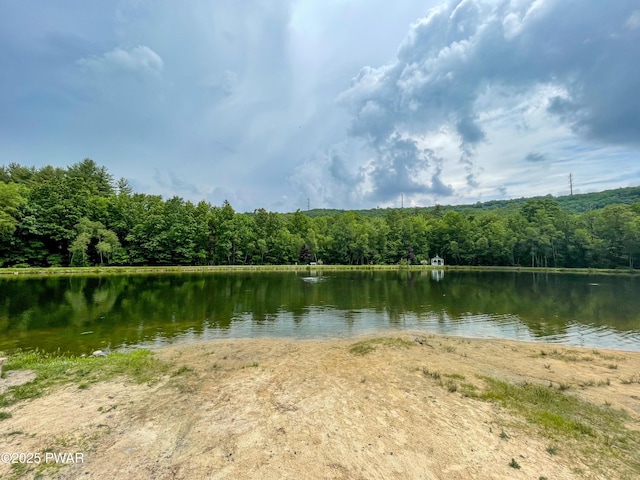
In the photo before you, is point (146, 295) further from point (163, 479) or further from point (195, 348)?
point (163, 479)

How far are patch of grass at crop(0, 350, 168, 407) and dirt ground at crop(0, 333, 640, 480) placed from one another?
0.44 m

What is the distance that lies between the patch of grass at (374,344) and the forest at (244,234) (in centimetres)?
5570

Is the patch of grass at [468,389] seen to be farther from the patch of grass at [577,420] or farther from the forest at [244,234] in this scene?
the forest at [244,234]

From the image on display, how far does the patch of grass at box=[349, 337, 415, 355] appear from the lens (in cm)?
1150

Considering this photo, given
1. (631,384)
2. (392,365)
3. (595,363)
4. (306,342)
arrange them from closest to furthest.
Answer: (631,384), (392,365), (595,363), (306,342)

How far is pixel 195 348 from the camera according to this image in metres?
12.2

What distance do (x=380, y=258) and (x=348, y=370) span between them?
75.1m

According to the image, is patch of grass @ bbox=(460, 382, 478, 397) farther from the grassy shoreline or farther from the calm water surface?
the grassy shoreline

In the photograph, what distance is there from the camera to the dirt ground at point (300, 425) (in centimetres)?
468

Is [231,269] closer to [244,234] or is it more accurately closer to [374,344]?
[244,234]

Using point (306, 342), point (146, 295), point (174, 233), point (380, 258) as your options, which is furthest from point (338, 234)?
point (306, 342)

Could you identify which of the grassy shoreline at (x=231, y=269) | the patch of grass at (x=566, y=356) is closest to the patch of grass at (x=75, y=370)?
the patch of grass at (x=566, y=356)

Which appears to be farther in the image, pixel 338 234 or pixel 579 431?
pixel 338 234

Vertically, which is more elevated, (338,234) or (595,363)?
(338,234)
